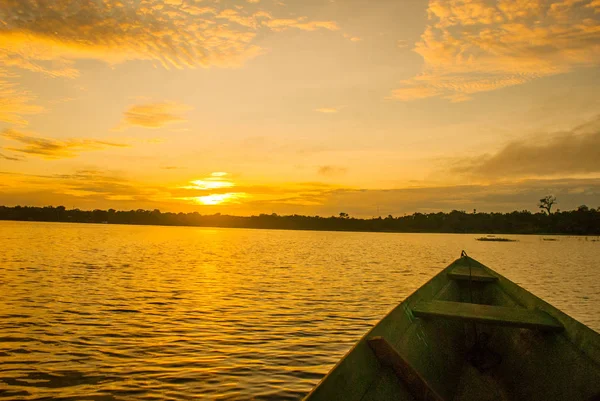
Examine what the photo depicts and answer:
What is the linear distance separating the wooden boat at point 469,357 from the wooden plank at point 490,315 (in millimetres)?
16

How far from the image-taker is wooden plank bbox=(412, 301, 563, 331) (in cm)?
679

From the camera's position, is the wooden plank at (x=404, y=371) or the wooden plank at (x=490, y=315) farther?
the wooden plank at (x=490, y=315)

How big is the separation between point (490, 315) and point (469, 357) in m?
1.49

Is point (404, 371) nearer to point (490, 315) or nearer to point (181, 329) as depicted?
point (490, 315)

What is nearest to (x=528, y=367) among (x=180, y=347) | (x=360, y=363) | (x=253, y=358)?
(x=360, y=363)

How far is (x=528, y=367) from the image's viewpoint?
7.10m

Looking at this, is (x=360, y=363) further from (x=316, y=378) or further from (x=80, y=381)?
(x=80, y=381)

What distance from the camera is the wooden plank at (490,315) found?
6.79 m

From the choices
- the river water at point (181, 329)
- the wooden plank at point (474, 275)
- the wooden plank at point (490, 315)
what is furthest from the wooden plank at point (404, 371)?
the wooden plank at point (474, 275)

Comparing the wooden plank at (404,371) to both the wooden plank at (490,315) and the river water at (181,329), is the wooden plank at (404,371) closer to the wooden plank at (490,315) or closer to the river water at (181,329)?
the wooden plank at (490,315)

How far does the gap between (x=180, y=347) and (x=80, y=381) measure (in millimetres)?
3202

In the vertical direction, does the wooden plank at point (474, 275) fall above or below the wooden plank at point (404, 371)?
above

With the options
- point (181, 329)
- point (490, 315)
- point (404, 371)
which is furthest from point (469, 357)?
point (181, 329)

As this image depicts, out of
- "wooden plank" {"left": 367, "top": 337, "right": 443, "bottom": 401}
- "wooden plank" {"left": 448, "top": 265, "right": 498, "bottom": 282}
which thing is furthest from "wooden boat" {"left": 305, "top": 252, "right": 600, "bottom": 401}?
"wooden plank" {"left": 448, "top": 265, "right": 498, "bottom": 282}
